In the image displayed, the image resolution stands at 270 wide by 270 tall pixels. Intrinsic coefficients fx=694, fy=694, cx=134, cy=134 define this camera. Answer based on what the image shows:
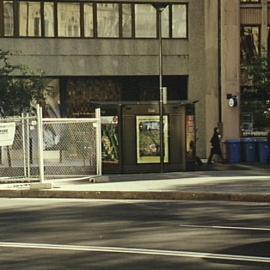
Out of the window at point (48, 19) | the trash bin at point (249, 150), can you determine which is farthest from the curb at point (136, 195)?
the window at point (48, 19)

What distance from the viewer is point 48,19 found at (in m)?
33.7

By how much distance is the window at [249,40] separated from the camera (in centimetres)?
3250

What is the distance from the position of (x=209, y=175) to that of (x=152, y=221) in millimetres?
9817

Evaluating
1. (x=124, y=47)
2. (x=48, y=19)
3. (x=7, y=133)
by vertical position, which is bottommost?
(x=7, y=133)

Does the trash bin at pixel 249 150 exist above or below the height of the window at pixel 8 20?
below

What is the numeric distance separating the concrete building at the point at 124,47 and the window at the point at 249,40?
49 millimetres

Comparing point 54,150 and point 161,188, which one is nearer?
point 161,188

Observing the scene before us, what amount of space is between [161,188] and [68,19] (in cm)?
1857

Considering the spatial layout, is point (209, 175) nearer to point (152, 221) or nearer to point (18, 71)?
point (152, 221)

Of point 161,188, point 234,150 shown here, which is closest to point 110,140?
point 161,188

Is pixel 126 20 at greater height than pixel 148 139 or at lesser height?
greater

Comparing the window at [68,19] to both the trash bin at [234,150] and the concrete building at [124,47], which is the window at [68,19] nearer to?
the concrete building at [124,47]

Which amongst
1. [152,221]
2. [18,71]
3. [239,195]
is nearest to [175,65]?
[18,71]

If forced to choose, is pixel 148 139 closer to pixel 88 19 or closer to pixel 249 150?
pixel 249 150
